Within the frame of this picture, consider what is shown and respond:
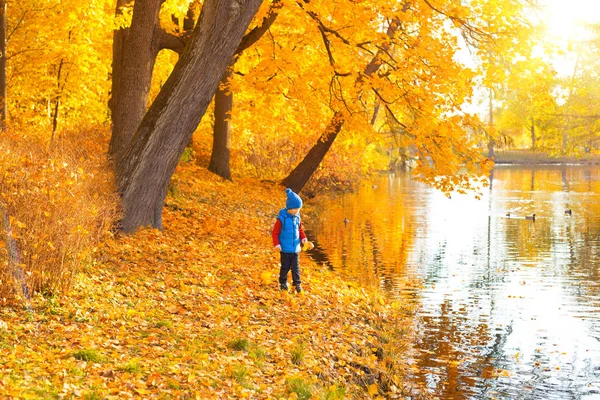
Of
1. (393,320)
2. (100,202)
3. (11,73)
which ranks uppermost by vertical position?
(11,73)

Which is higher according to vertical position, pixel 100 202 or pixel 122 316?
pixel 100 202

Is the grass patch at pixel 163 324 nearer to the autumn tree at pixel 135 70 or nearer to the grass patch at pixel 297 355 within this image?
the grass patch at pixel 297 355

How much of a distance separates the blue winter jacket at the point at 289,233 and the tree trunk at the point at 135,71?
5.45m

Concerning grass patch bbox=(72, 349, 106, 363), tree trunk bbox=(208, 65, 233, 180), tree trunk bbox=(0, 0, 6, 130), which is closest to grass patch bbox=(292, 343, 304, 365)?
grass patch bbox=(72, 349, 106, 363)

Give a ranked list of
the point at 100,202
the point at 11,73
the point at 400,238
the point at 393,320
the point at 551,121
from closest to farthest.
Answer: the point at 100,202, the point at 393,320, the point at 400,238, the point at 11,73, the point at 551,121

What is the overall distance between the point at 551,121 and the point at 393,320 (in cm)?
2623

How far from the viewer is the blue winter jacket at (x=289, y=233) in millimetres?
11762

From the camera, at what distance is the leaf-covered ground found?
695cm

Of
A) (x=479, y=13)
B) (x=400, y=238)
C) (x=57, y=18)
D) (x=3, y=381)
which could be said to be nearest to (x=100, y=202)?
(x=3, y=381)

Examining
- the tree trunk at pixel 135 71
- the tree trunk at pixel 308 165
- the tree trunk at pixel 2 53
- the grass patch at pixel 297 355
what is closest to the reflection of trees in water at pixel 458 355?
the grass patch at pixel 297 355

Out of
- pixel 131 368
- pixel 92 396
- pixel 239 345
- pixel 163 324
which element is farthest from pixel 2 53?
pixel 92 396

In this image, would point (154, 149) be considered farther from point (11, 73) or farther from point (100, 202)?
point (11, 73)

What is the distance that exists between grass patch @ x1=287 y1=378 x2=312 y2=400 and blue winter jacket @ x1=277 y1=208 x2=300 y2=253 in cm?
414

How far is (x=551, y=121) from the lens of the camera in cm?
3619
